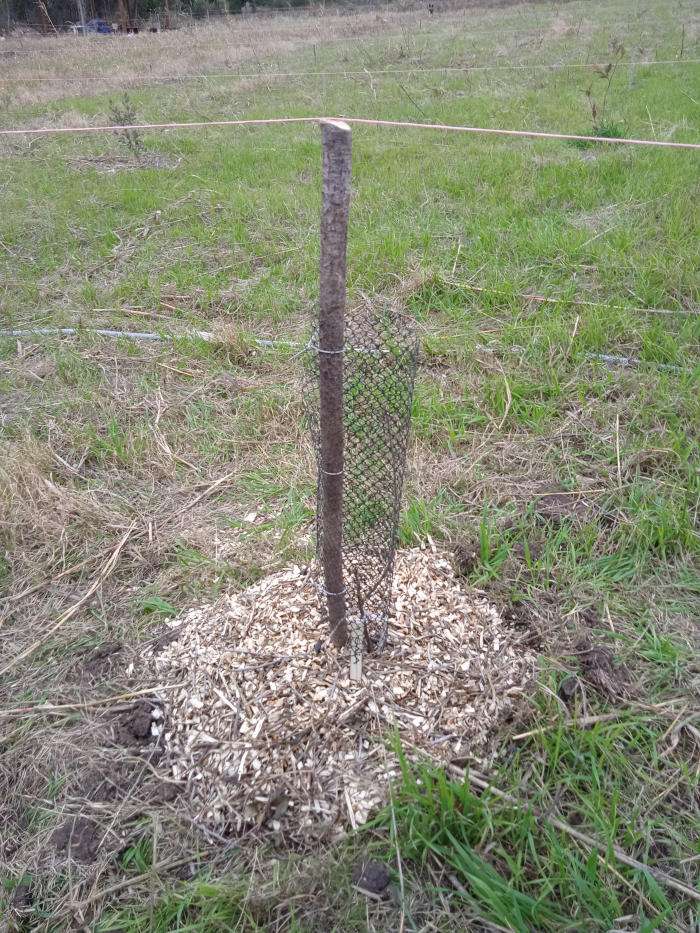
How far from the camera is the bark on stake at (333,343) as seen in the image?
1.17 m

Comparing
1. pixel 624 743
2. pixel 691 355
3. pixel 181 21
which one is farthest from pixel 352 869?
pixel 181 21

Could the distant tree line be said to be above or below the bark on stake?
above

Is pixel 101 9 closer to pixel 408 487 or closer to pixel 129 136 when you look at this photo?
pixel 129 136

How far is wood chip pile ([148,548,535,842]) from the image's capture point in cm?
153

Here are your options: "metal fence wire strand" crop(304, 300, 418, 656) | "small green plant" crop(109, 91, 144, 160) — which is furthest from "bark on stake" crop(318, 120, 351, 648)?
"small green plant" crop(109, 91, 144, 160)

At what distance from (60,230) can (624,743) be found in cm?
528

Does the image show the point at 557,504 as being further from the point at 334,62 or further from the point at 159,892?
the point at 334,62

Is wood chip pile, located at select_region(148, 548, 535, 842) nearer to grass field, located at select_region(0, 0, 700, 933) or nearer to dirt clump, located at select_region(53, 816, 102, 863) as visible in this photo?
grass field, located at select_region(0, 0, 700, 933)

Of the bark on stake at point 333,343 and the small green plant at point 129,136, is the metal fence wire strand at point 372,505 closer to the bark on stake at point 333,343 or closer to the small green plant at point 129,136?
the bark on stake at point 333,343

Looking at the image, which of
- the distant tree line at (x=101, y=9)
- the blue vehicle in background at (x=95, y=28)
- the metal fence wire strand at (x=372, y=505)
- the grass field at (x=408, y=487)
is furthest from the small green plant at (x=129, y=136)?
the distant tree line at (x=101, y=9)

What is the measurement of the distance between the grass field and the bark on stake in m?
0.59

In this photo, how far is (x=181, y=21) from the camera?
18344 mm

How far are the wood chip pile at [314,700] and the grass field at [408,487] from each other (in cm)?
8

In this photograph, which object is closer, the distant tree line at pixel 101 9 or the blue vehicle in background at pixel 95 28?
the blue vehicle in background at pixel 95 28
